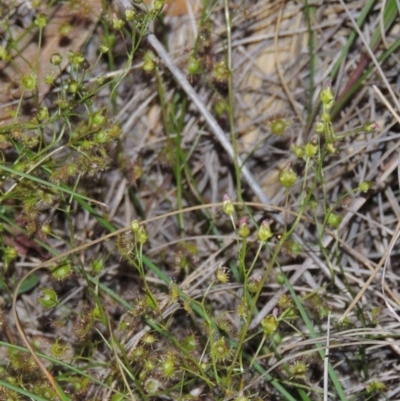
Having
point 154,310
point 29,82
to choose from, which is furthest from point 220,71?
point 154,310

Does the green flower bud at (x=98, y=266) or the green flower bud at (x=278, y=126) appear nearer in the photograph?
the green flower bud at (x=98, y=266)

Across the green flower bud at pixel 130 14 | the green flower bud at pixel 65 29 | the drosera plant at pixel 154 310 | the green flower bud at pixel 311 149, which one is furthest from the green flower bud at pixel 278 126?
the green flower bud at pixel 65 29

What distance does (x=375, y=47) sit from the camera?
1.46 metres

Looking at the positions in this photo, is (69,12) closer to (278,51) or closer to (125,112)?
(125,112)

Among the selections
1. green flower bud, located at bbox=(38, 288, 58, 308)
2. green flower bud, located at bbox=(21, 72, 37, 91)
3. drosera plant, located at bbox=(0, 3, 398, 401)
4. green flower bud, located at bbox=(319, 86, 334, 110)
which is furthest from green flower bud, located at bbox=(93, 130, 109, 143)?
green flower bud, located at bbox=(319, 86, 334, 110)

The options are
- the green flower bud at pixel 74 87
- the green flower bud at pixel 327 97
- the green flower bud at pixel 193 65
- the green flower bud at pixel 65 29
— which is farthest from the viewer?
the green flower bud at pixel 65 29

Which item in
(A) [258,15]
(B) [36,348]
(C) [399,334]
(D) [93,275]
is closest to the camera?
(C) [399,334]

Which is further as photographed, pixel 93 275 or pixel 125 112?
pixel 125 112

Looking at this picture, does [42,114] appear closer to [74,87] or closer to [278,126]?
[74,87]

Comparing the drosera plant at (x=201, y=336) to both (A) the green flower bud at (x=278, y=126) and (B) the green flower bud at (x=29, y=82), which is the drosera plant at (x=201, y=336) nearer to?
(A) the green flower bud at (x=278, y=126)

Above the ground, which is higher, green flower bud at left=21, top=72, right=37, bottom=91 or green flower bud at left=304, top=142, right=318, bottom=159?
green flower bud at left=21, top=72, right=37, bottom=91

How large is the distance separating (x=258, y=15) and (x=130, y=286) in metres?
0.63

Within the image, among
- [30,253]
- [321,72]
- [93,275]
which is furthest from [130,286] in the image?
[321,72]

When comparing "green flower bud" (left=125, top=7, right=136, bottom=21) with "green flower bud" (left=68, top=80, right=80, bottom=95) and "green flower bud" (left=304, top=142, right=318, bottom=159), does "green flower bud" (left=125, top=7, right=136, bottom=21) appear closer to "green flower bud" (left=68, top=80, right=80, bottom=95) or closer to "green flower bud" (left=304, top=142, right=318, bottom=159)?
"green flower bud" (left=68, top=80, right=80, bottom=95)
